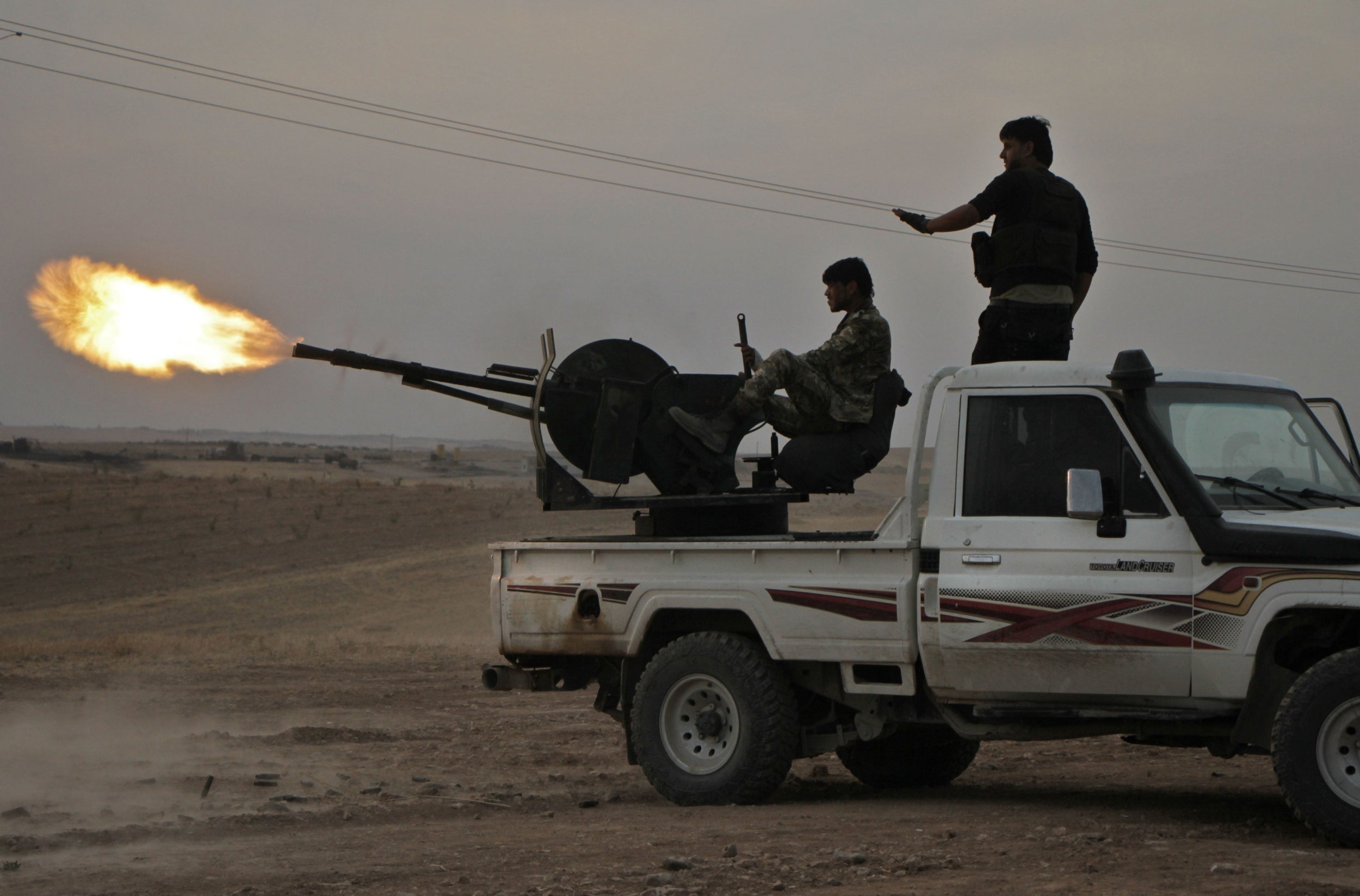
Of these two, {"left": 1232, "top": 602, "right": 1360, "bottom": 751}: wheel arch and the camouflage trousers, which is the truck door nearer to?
{"left": 1232, "top": 602, "right": 1360, "bottom": 751}: wheel arch

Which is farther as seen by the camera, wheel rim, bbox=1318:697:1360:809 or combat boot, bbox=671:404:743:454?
combat boot, bbox=671:404:743:454

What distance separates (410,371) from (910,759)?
430 centimetres

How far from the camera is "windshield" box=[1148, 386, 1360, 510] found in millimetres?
7625

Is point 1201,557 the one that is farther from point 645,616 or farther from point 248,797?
point 248,797

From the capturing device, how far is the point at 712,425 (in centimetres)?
982

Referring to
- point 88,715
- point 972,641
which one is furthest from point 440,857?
point 88,715

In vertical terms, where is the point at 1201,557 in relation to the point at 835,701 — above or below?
above

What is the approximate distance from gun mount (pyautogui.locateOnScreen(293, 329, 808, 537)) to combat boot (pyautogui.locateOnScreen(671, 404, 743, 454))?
7 cm

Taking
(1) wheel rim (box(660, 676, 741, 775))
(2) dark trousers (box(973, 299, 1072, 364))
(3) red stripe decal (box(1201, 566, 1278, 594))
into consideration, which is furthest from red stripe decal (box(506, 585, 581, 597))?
(3) red stripe decal (box(1201, 566, 1278, 594))

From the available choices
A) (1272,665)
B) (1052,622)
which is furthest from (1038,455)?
(1272,665)

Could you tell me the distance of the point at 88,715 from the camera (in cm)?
1302

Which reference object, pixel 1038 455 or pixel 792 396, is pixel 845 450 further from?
pixel 1038 455

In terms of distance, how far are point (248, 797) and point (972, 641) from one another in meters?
4.56

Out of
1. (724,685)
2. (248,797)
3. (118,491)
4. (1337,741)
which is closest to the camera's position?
(1337,741)
